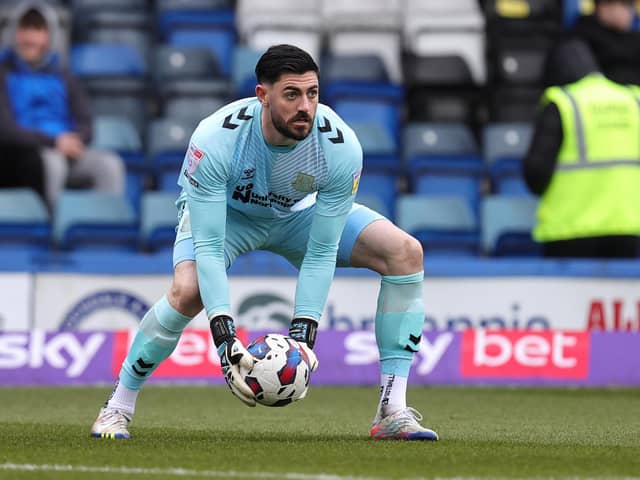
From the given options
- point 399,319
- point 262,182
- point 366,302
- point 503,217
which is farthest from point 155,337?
point 503,217

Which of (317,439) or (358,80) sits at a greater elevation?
(358,80)

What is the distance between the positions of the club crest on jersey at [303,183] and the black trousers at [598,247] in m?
4.36

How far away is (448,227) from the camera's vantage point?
433 inches

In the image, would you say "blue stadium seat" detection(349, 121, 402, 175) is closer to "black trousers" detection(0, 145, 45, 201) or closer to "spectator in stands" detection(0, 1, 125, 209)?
"spectator in stands" detection(0, 1, 125, 209)

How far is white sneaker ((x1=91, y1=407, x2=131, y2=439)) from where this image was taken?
229 inches

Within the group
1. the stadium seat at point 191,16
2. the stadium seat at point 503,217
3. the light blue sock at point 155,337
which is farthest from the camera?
the stadium seat at point 191,16

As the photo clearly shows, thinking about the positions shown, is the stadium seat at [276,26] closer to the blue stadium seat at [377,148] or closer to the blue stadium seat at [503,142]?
the blue stadium seat at [377,148]

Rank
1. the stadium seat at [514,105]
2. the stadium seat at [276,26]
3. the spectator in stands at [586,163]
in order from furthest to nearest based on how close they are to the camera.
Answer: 1. the stadium seat at [276,26]
2. the stadium seat at [514,105]
3. the spectator in stands at [586,163]

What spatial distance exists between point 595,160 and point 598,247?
2.19 ft

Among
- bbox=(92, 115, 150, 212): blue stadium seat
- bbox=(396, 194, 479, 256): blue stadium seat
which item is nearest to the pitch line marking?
bbox=(396, 194, 479, 256): blue stadium seat

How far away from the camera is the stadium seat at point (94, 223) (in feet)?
34.8

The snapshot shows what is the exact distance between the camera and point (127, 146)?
12.2 meters

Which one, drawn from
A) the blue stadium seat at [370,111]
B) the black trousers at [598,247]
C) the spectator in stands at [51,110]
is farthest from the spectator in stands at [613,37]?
the spectator in stands at [51,110]

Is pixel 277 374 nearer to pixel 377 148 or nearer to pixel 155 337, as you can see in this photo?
pixel 155 337
